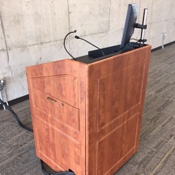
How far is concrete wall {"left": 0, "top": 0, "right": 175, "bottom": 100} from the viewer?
8.79 feet

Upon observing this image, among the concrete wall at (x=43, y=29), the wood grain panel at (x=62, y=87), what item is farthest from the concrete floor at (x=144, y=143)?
the wood grain panel at (x=62, y=87)

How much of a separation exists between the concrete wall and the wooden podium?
4.80 ft

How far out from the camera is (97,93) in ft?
3.85

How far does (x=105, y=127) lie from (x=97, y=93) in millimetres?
300

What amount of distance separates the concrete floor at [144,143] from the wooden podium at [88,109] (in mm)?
233

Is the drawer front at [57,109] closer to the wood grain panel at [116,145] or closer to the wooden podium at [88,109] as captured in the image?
the wooden podium at [88,109]

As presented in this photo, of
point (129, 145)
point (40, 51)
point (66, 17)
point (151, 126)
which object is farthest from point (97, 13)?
point (129, 145)

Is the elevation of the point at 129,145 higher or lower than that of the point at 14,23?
lower

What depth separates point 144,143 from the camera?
212 cm

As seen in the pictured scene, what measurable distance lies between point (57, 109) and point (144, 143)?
1201 millimetres

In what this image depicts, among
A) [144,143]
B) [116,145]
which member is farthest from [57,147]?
[144,143]

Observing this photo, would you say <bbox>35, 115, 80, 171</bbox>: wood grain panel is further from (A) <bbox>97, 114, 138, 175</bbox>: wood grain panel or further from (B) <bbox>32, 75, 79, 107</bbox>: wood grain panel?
(B) <bbox>32, 75, 79, 107</bbox>: wood grain panel

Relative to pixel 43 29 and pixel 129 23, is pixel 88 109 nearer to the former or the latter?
pixel 129 23

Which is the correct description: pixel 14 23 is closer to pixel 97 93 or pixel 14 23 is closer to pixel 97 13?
pixel 97 13
